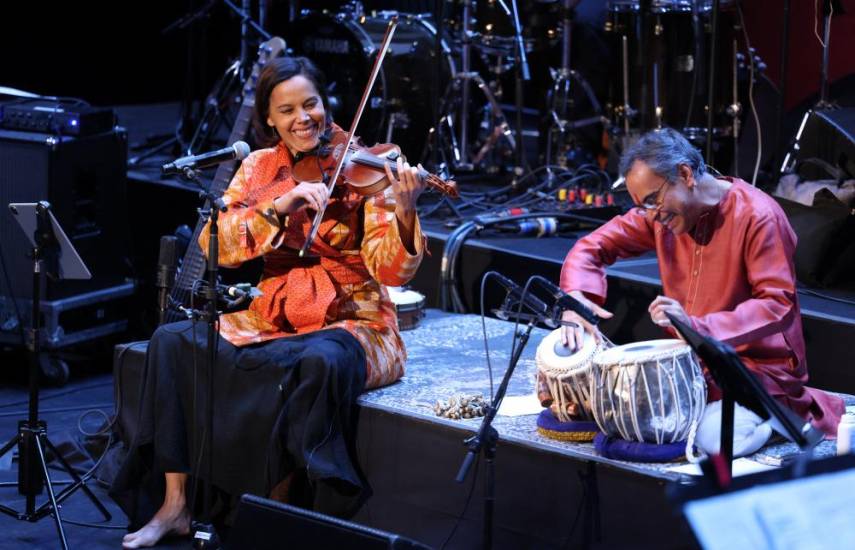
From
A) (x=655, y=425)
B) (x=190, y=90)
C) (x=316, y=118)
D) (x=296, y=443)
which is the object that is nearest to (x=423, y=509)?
(x=296, y=443)

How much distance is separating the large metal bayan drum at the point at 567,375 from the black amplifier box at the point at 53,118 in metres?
3.09

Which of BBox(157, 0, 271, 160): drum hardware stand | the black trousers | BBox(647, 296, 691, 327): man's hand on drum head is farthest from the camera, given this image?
BBox(157, 0, 271, 160): drum hardware stand

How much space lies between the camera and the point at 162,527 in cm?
457

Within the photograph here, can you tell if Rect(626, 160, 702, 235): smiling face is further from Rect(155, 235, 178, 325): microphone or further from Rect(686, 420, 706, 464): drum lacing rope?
Rect(155, 235, 178, 325): microphone

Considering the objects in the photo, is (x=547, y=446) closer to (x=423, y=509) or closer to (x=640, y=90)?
(x=423, y=509)

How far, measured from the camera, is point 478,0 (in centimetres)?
751

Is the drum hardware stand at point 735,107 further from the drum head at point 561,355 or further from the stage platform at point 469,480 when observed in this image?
the drum head at point 561,355

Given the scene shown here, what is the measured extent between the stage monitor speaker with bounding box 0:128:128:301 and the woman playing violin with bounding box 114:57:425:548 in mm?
1880

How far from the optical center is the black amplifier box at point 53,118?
6.36 meters

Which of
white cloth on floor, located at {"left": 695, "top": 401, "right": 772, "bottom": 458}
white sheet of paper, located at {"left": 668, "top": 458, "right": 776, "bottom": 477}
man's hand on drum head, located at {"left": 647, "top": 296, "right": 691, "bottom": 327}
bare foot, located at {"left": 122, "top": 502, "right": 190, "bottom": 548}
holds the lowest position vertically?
bare foot, located at {"left": 122, "top": 502, "right": 190, "bottom": 548}

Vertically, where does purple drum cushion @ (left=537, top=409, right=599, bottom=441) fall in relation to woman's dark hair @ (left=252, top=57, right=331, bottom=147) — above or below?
below

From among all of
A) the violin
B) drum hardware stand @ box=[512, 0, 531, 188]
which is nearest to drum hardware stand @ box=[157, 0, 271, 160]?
drum hardware stand @ box=[512, 0, 531, 188]

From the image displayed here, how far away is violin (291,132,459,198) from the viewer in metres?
4.21

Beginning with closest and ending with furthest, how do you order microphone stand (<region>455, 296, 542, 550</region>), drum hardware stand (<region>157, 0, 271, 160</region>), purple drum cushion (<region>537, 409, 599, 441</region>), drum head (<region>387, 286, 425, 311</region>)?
microphone stand (<region>455, 296, 542, 550</region>)
purple drum cushion (<region>537, 409, 599, 441</region>)
drum head (<region>387, 286, 425, 311</region>)
drum hardware stand (<region>157, 0, 271, 160</region>)
